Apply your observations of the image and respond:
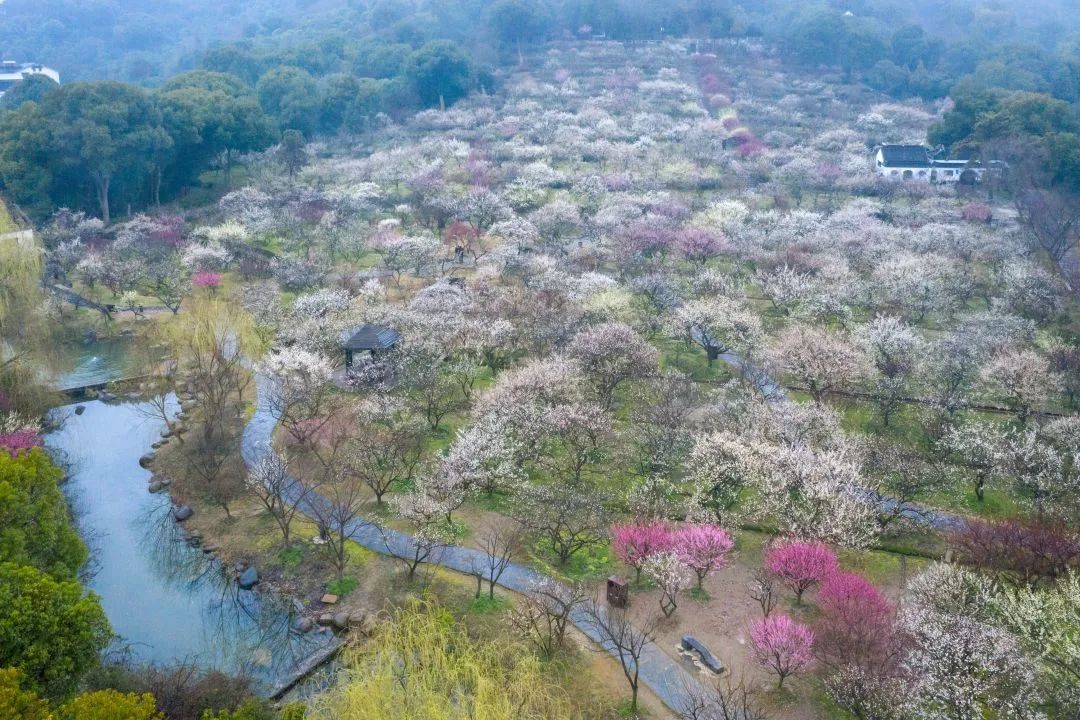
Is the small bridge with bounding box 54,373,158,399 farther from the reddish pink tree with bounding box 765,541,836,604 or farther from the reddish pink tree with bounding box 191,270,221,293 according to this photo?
the reddish pink tree with bounding box 765,541,836,604

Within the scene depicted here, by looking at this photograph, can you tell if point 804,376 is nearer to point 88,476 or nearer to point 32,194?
point 88,476

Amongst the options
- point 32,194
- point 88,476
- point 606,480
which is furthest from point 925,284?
point 32,194

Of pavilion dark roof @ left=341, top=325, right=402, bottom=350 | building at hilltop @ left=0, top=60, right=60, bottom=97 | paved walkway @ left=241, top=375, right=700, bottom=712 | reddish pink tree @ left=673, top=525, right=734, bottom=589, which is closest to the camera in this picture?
paved walkway @ left=241, top=375, right=700, bottom=712

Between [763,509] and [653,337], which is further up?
[763,509]

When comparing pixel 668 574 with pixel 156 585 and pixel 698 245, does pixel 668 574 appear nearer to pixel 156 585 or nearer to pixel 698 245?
pixel 156 585

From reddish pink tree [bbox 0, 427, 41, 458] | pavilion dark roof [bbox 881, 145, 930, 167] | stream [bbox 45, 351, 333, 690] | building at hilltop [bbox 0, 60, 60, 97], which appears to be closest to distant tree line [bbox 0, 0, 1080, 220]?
pavilion dark roof [bbox 881, 145, 930, 167]

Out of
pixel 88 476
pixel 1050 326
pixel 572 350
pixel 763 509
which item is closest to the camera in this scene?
pixel 763 509
